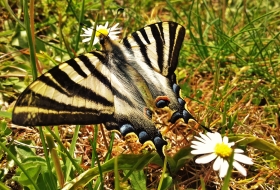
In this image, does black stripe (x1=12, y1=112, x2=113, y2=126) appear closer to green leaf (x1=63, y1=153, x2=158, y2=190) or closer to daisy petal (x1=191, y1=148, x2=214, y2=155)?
green leaf (x1=63, y1=153, x2=158, y2=190)

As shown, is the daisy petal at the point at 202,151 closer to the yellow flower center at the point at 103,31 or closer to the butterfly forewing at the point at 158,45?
the butterfly forewing at the point at 158,45

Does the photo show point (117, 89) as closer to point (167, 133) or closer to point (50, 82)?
point (50, 82)

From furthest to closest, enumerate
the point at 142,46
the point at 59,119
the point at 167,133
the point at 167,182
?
the point at 167,133 → the point at 142,46 → the point at 167,182 → the point at 59,119

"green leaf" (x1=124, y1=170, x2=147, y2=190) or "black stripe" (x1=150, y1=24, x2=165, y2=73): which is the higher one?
"black stripe" (x1=150, y1=24, x2=165, y2=73)

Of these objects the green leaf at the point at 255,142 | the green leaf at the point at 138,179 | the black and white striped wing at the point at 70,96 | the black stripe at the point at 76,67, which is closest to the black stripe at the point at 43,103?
the black and white striped wing at the point at 70,96

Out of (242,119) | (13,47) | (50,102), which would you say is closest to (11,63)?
(13,47)

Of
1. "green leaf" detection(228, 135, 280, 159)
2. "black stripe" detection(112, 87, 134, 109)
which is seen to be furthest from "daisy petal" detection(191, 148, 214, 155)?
"black stripe" detection(112, 87, 134, 109)

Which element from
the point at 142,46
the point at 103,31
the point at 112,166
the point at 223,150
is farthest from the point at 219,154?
the point at 103,31
